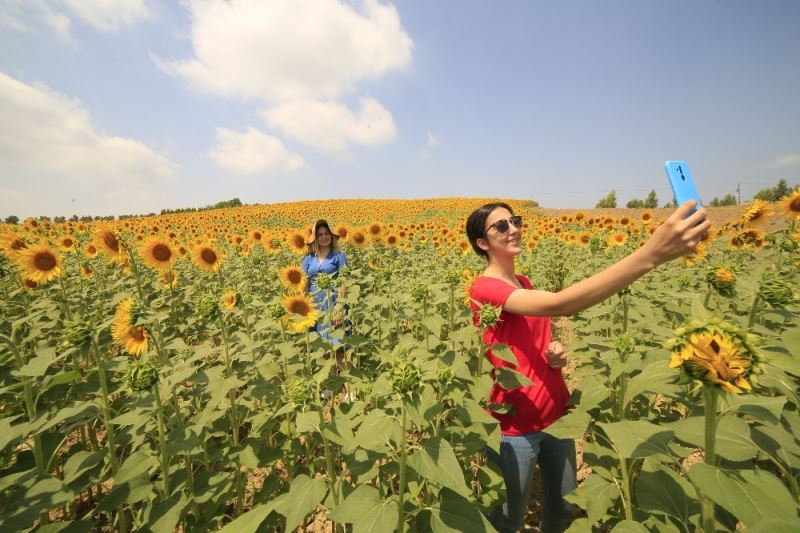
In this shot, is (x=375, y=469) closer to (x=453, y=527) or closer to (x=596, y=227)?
(x=453, y=527)

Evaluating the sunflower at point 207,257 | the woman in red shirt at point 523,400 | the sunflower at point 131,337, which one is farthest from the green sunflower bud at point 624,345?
the sunflower at point 207,257

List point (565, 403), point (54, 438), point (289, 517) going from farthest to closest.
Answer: point (565, 403) < point (54, 438) < point (289, 517)

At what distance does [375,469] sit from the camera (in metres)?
1.88

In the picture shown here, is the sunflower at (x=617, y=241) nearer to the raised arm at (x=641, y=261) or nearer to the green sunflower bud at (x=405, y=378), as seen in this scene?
the raised arm at (x=641, y=261)

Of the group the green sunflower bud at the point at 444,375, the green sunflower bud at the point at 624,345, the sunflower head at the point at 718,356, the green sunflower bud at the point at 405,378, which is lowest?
the green sunflower bud at the point at 624,345

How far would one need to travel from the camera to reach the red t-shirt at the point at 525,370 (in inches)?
88.1

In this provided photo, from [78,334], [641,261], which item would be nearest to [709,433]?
[641,261]

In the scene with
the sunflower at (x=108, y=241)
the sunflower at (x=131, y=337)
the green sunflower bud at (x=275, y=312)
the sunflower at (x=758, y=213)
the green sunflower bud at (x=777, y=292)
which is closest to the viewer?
the green sunflower bud at (x=777, y=292)

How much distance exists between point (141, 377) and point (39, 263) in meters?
3.95

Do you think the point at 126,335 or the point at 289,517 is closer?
the point at 289,517

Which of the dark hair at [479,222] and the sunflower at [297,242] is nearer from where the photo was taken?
the dark hair at [479,222]

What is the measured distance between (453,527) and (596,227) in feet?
38.8

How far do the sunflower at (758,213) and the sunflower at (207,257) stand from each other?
715 cm

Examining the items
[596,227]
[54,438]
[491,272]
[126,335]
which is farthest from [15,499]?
[596,227]
